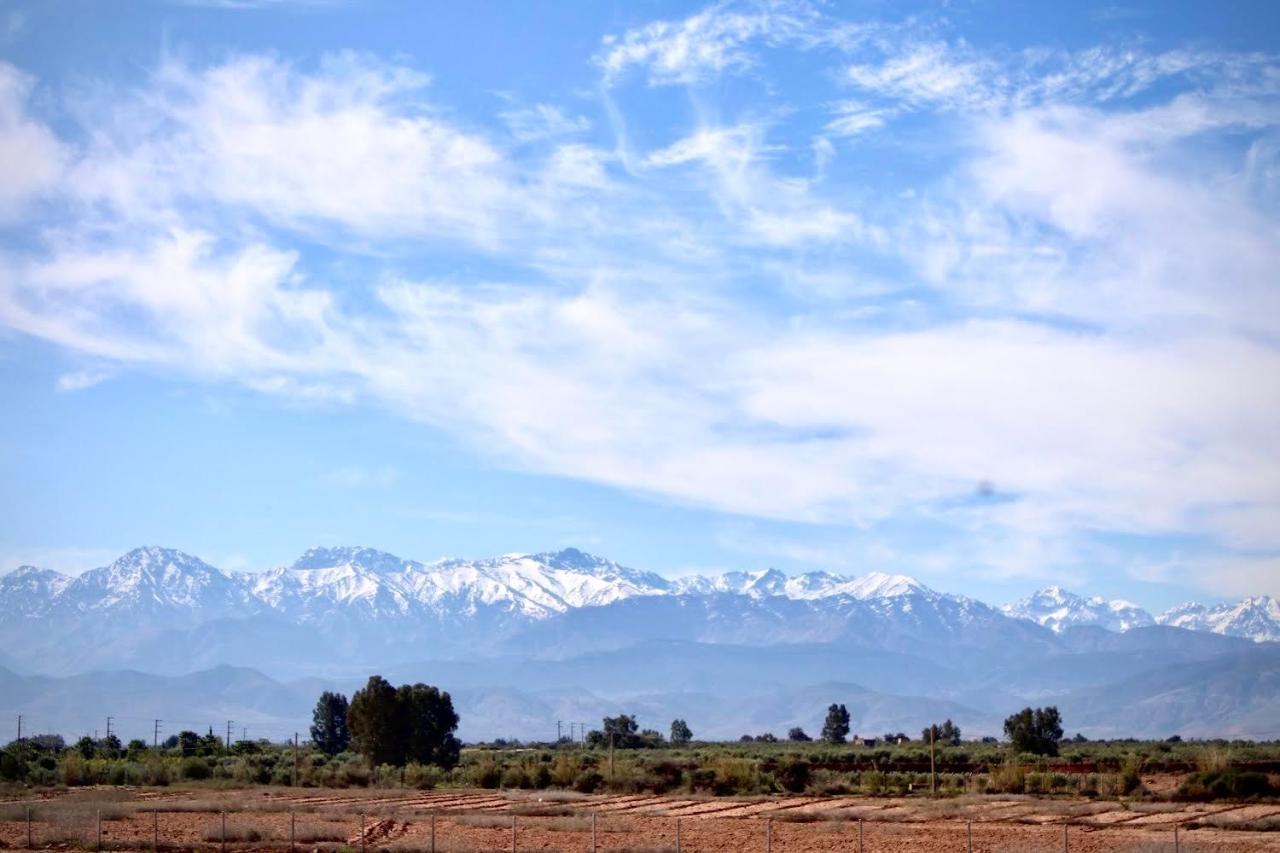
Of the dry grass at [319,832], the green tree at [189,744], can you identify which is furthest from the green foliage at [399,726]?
the dry grass at [319,832]

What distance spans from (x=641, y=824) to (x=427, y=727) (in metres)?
34.0

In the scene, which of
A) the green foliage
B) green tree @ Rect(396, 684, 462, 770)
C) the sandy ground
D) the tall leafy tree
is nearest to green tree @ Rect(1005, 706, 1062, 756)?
green tree @ Rect(396, 684, 462, 770)

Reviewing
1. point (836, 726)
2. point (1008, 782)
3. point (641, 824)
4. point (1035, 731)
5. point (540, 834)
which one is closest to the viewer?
point (540, 834)

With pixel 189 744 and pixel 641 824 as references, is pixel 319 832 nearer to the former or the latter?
pixel 641 824

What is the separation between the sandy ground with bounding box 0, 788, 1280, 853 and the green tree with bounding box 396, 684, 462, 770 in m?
16.1

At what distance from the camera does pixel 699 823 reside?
51844 mm

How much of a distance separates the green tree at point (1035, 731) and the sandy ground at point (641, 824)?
3561 centimetres

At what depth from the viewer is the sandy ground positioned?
1745 inches

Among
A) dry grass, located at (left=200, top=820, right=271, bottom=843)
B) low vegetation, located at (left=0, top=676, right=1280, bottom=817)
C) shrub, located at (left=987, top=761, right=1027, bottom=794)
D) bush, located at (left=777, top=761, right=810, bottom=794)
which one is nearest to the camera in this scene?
dry grass, located at (left=200, top=820, right=271, bottom=843)

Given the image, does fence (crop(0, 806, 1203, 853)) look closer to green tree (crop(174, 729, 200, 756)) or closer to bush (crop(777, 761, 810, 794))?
bush (crop(777, 761, 810, 794))

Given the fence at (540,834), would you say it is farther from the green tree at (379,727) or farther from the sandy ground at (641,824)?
the green tree at (379,727)

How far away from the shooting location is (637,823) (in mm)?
51500

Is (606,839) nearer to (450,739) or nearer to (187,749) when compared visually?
(450,739)

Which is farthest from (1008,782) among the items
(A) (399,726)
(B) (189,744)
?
(B) (189,744)
